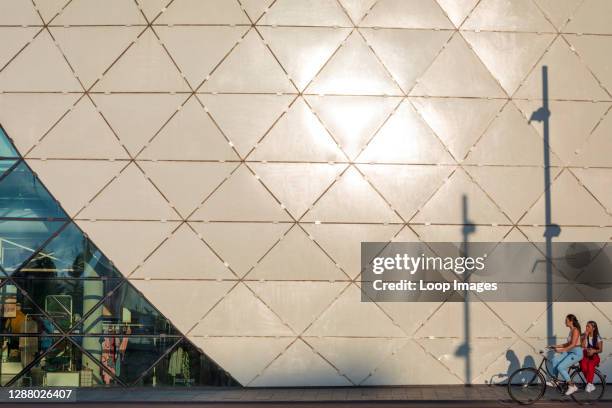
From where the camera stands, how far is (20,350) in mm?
14672

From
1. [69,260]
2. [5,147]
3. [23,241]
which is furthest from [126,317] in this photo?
[5,147]

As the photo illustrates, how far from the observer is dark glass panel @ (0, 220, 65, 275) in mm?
14758

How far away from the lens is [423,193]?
14.7 m

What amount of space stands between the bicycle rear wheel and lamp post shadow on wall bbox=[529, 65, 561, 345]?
851 mm

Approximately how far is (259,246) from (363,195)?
2243 millimetres

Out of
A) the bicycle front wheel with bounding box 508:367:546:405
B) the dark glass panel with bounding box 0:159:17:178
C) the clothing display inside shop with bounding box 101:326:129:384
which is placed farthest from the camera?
the dark glass panel with bounding box 0:159:17:178

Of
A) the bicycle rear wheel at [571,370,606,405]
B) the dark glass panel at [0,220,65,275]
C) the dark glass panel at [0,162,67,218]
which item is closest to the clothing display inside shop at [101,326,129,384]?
the dark glass panel at [0,220,65,275]

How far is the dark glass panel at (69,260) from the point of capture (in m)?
14.7

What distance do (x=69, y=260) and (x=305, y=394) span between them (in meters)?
5.25

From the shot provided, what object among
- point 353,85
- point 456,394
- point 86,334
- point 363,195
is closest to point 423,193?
point 363,195

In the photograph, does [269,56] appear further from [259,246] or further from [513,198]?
[513,198]

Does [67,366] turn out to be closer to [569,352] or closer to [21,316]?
[21,316]

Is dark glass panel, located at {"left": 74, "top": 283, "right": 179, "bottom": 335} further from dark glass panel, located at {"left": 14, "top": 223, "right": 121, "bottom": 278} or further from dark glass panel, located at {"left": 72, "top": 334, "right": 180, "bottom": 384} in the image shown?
dark glass panel, located at {"left": 14, "top": 223, "right": 121, "bottom": 278}

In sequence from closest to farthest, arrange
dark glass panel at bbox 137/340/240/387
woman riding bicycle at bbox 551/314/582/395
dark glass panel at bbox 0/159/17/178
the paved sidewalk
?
woman riding bicycle at bbox 551/314/582/395 < the paved sidewalk < dark glass panel at bbox 137/340/240/387 < dark glass panel at bbox 0/159/17/178
